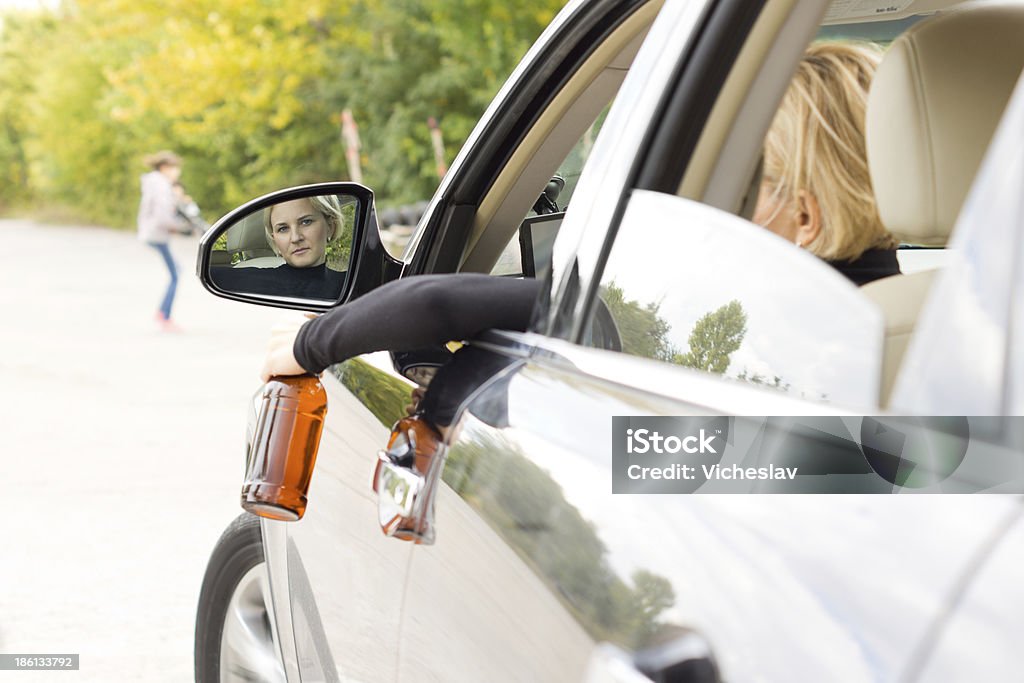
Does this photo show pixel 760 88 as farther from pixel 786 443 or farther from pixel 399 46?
pixel 399 46

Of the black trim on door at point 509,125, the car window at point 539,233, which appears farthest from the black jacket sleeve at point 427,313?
the car window at point 539,233

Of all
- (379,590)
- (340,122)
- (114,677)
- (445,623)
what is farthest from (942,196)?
(340,122)

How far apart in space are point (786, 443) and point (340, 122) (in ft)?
107

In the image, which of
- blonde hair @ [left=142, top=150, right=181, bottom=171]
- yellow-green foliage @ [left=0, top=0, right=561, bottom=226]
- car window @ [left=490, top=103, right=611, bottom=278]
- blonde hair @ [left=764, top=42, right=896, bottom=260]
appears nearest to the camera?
blonde hair @ [left=764, top=42, right=896, bottom=260]

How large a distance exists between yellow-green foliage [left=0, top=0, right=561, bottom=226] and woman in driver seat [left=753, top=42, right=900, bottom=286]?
24342 millimetres

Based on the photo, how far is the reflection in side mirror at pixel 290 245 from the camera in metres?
2.35

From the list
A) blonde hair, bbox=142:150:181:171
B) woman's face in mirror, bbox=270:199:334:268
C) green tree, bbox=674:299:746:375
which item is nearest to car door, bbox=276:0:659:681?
woman's face in mirror, bbox=270:199:334:268

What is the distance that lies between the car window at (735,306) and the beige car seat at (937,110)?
154 mm

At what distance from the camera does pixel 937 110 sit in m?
1.40

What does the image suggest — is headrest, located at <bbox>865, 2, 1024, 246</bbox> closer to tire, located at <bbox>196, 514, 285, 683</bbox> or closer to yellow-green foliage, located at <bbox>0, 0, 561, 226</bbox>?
tire, located at <bbox>196, 514, 285, 683</bbox>

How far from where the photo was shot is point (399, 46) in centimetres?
2967

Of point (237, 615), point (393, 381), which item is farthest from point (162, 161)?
point (393, 381)

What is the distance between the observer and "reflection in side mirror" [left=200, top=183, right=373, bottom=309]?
235cm

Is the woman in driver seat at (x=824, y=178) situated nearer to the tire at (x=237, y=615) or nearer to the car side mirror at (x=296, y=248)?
the car side mirror at (x=296, y=248)
